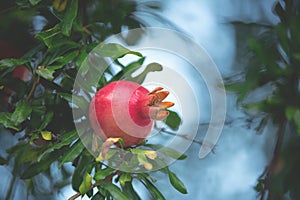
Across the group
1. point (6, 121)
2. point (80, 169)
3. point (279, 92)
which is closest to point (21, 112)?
point (6, 121)

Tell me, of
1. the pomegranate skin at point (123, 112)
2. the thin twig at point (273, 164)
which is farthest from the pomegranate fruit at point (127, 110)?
the thin twig at point (273, 164)

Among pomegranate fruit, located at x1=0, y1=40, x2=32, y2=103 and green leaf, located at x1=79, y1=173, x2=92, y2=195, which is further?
pomegranate fruit, located at x1=0, y1=40, x2=32, y2=103

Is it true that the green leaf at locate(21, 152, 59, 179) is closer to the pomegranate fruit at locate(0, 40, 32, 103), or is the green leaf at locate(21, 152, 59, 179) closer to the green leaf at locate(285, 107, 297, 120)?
the pomegranate fruit at locate(0, 40, 32, 103)

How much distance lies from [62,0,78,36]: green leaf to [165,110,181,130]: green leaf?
22 centimetres

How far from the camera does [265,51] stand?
0.90 meters

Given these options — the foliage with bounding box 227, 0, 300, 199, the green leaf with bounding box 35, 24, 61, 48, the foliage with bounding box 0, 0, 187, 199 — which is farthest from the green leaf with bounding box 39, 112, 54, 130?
the foliage with bounding box 227, 0, 300, 199

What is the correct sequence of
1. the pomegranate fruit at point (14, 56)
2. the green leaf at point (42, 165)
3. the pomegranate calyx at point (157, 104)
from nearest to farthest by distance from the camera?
the pomegranate calyx at point (157, 104) → the green leaf at point (42, 165) → the pomegranate fruit at point (14, 56)

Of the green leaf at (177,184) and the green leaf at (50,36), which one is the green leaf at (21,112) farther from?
the green leaf at (177,184)

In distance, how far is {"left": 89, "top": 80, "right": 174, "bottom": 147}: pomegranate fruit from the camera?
2.60 feet

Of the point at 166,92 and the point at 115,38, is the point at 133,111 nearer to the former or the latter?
the point at 166,92

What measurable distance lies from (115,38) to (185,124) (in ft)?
0.80

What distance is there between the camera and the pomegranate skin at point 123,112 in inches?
31.2

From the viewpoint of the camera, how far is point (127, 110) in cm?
79

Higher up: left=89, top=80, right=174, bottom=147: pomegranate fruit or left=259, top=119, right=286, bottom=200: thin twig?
left=89, top=80, right=174, bottom=147: pomegranate fruit
